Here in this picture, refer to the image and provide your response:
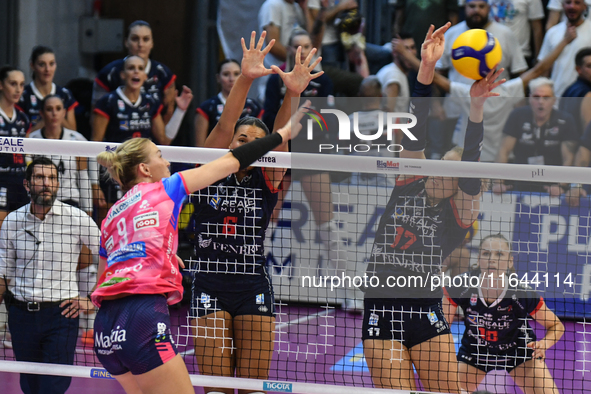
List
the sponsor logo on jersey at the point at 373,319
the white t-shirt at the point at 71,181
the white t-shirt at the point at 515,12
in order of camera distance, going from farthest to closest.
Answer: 1. the white t-shirt at the point at 515,12
2. the white t-shirt at the point at 71,181
3. the sponsor logo on jersey at the point at 373,319

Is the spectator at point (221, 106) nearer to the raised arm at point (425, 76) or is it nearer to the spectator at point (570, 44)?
the spectator at point (570, 44)

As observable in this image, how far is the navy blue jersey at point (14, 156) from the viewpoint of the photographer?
738 cm

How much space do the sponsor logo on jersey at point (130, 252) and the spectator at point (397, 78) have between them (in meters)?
5.22

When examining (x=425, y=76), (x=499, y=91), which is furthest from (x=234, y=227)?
(x=499, y=91)

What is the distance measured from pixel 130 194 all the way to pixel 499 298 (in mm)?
3157

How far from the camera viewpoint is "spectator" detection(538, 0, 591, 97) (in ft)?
27.3

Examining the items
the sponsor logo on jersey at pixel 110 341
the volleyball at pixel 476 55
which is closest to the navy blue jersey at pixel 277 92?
the volleyball at pixel 476 55

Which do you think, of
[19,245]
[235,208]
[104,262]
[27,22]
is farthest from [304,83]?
[27,22]

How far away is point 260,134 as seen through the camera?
470 cm

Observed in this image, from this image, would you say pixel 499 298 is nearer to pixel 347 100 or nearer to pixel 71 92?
pixel 347 100

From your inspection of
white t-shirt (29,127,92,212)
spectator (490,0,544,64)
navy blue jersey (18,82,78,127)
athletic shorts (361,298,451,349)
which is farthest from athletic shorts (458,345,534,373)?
navy blue jersey (18,82,78,127)

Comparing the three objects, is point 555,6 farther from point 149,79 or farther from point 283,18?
point 149,79

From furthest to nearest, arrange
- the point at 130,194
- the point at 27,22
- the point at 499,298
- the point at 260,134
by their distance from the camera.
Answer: the point at 27,22
the point at 499,298
the point at 260,134
the point at 130,194

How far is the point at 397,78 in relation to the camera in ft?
27.8
